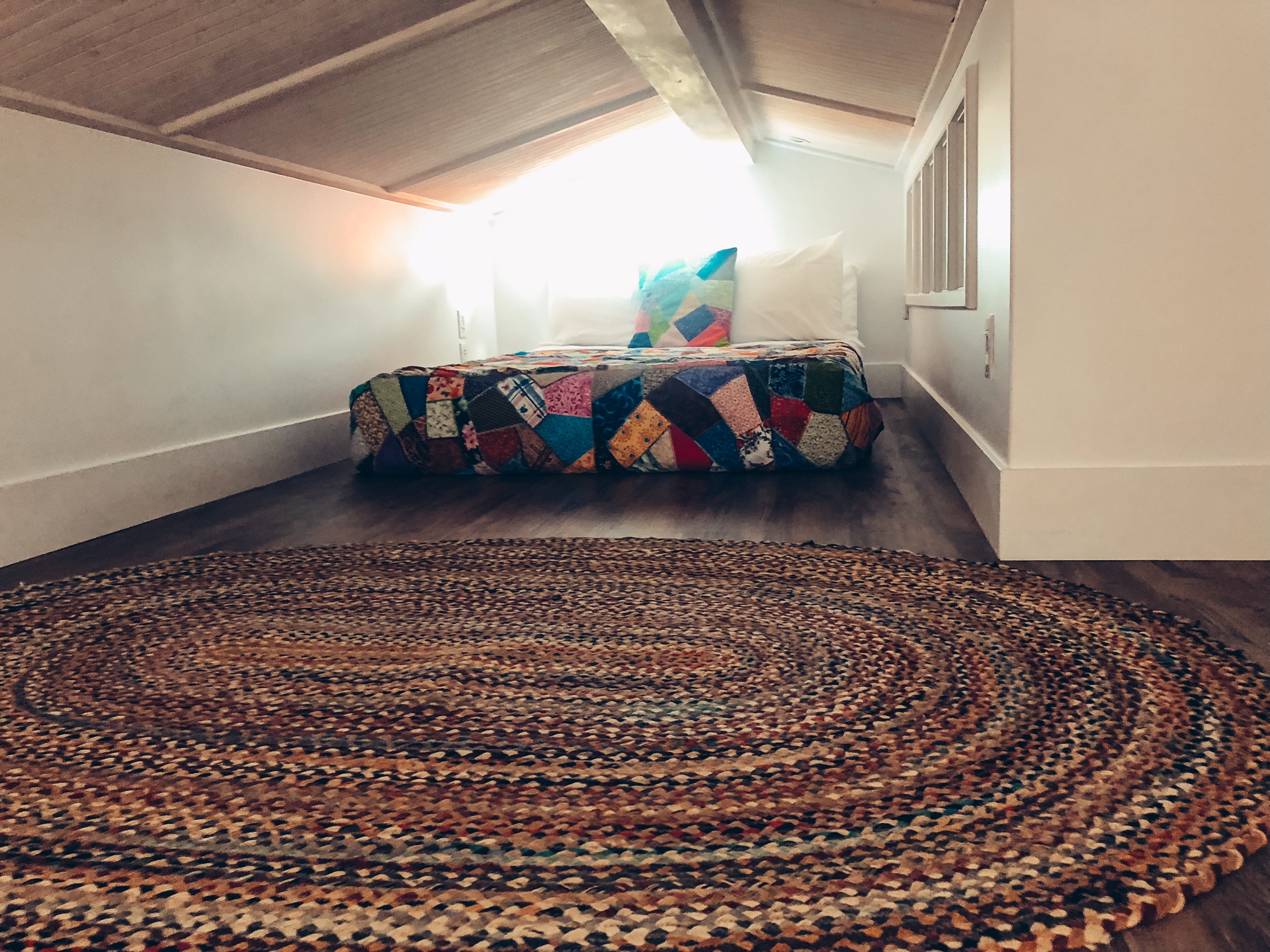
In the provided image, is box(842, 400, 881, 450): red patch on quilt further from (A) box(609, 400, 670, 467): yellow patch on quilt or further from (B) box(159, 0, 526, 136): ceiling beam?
(B) box(159, 0, 526, 136): ceiling beam

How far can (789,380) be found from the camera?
3.35 m

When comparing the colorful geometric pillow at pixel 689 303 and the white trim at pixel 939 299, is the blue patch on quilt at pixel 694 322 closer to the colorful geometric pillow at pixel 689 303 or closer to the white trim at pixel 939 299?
the colorful geometric pillow at pixel 689 303

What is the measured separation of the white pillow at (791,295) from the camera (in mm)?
5211

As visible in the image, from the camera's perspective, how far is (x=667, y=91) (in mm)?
4074

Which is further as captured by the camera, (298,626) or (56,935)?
(298,626)

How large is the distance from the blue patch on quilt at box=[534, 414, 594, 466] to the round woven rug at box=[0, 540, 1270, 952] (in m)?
1.48

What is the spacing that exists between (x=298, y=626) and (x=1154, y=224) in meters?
1.89

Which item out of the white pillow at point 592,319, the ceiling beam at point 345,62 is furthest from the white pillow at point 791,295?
the ceiling beam at point 345,62

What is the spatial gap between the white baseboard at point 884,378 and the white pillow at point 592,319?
1398 mm

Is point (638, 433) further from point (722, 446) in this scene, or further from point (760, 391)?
point (760, 391)

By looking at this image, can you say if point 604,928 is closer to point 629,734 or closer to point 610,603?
point 629,734

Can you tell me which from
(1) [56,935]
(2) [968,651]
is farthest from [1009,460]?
(1) [56,935]

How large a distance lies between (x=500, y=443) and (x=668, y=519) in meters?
1.00

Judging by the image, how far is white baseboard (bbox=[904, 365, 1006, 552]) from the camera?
2277mm
